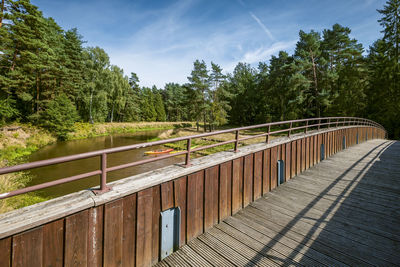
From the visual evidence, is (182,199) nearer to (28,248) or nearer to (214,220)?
(214,220)

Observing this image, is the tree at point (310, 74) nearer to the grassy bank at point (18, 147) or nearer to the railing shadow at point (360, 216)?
the railing shadow at point (360, 216)

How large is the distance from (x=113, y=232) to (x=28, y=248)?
82 centimetres

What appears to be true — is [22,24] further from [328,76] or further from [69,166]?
[328,76]

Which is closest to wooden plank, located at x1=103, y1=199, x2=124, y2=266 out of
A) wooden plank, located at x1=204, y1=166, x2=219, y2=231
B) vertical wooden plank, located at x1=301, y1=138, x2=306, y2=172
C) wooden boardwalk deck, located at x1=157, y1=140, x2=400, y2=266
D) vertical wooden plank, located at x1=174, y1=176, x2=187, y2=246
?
wooden boardwalk deck, located at x1=157, y1=140, x2=400, y2=266

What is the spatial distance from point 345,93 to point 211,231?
1103 inches

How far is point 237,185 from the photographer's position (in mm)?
4117

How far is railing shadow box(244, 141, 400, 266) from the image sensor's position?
2.96 meters

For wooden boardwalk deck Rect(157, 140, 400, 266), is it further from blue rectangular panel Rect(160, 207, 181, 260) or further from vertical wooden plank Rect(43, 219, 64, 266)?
vertical wooden plank Rect(43, 219, 64, 266)

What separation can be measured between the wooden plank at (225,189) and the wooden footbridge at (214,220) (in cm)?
2

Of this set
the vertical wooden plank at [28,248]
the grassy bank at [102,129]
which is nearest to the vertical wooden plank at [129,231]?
the vertical wooden plank at [28,248]

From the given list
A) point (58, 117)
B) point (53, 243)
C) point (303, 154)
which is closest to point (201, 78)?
point (58, 117)

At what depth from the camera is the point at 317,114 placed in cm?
2491

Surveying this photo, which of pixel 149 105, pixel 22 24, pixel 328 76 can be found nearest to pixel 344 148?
pixel 328 76

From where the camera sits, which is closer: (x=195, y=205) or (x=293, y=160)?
(x=195, y=205)
